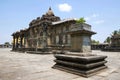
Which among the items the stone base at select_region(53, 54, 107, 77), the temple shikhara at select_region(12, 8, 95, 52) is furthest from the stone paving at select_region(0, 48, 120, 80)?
the temple shikhara at select_region(12, 8, 95, 52)

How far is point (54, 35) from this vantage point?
29.4 metres

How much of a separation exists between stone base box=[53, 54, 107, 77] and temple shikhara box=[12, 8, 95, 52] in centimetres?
75

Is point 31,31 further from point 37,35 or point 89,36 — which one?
point 89,36

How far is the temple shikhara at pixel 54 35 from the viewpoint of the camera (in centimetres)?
665

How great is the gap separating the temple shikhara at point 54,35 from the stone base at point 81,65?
75cm

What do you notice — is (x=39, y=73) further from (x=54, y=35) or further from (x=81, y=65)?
(x=54, y=35)

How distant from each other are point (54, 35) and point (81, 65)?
2399cm

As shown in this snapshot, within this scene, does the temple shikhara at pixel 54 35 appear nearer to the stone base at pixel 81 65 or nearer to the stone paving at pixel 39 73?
the stone base at pixel 81 65

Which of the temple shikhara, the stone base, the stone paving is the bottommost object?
the stone paving

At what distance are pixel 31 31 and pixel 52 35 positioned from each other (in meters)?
8.40

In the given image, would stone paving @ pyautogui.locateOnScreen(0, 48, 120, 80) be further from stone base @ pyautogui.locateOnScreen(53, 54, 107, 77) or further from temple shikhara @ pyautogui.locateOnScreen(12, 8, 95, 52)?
temple shikhara @ pyautogui.locateOnScreen(12, 8, 95, 52)

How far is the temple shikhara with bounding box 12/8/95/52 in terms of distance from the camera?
262 inches

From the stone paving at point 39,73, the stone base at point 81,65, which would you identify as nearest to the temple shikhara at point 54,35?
Result: the stone base at point 81,65

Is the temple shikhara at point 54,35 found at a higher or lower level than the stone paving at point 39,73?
higher
